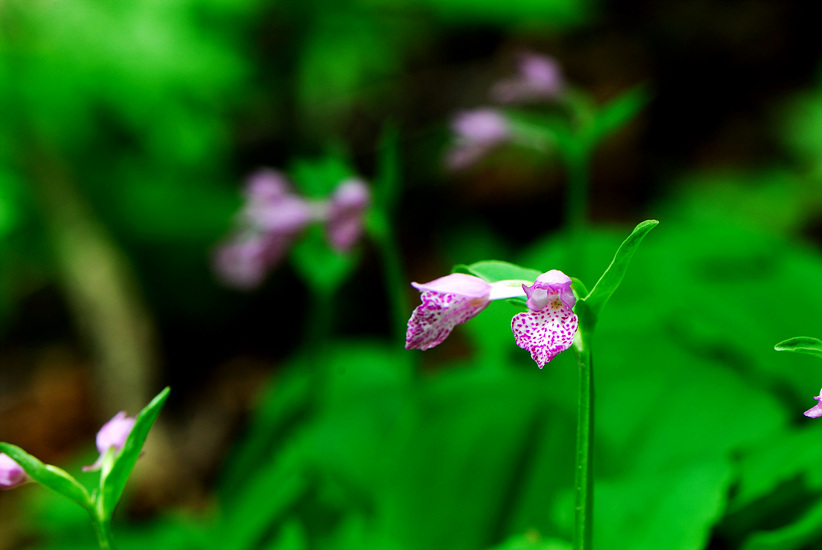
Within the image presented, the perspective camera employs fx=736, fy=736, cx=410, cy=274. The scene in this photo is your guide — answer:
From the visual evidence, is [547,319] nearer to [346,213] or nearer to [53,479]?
[53,479]

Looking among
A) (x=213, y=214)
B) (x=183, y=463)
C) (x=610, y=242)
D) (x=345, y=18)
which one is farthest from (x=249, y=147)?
(x=610, y=242)

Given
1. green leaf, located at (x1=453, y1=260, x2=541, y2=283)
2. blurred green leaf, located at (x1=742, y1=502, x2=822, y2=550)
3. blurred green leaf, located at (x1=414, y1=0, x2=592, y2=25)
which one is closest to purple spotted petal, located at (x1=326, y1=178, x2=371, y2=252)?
green leaf, located at (x1=453, y1=260, x2=541, y2=283)

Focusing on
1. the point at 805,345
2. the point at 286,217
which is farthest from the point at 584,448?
the point at 286,217

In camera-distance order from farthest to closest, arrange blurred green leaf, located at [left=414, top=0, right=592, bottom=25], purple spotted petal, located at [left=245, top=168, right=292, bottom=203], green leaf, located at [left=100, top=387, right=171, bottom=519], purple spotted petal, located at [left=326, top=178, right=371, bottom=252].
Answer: blurred green leaf, located at [left=414, top=0, right=592, bottom=25] → purple spotted petal, located at [left=245, top=168, right=292, bottom=203] → purple spotted petal, located at [left=326, top=178, right=371, bottom=252] → green leaf, located at [left=100, top=387, right=171, bottom=519]

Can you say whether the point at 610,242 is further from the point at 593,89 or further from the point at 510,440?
the point at 593,89

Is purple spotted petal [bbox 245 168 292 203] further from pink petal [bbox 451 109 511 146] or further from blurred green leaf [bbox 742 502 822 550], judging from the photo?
blurred green leaf [bbox 742 502 822 550]

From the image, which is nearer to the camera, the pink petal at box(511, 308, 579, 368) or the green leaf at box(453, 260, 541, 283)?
the pink petal at box(511, 308, 579, 368)
